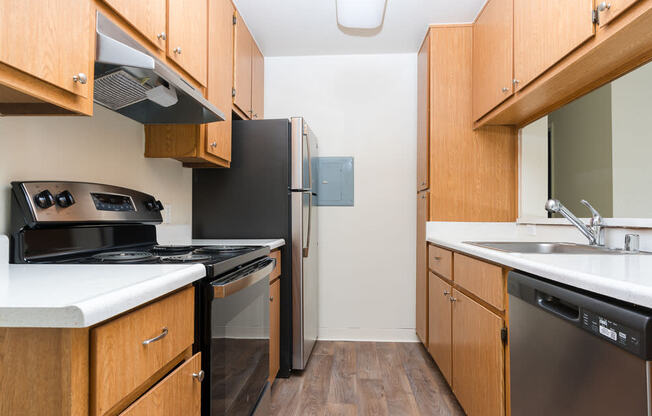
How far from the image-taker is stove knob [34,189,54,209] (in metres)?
1.14

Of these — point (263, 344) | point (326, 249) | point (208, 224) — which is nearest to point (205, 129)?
point (208, 224)

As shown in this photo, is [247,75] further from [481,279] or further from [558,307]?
[558,307]

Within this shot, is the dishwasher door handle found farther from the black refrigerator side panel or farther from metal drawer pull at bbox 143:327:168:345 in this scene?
the black refrigerator side panel

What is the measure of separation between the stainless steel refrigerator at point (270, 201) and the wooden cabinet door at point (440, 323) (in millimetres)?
866

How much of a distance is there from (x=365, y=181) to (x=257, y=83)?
3.93 feet

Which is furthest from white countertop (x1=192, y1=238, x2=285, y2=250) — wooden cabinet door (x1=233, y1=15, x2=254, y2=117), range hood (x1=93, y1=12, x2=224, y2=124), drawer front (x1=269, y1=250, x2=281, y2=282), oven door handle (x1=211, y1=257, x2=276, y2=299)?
wooden cabinet door (x1=233, y1=15, x2=254, y2=117)

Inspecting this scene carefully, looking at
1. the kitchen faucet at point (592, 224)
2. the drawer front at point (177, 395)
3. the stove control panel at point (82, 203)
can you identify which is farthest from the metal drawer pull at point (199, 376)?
the kitchen faucet at point (592, 224)

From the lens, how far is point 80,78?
969 mm

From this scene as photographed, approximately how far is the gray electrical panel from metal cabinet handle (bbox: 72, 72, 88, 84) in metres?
2.19

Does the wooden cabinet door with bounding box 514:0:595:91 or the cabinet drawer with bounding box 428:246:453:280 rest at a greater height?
the wooden cabinet door with bounding box 514:0:595:91

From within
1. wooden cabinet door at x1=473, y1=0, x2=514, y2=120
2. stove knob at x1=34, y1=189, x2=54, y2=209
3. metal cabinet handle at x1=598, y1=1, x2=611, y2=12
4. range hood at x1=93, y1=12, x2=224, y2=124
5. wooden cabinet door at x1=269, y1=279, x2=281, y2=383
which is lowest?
wooden cabinet door at x1=269, y1=279, x2=281, y2=383

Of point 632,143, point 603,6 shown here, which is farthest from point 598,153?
point 603,6

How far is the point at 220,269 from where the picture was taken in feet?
3.86

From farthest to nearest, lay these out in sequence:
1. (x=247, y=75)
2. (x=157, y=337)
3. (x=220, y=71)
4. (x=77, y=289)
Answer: (x=247, y=75) < (x=220, y=71) < (x=157, y=337) < (x=77, y=289)
